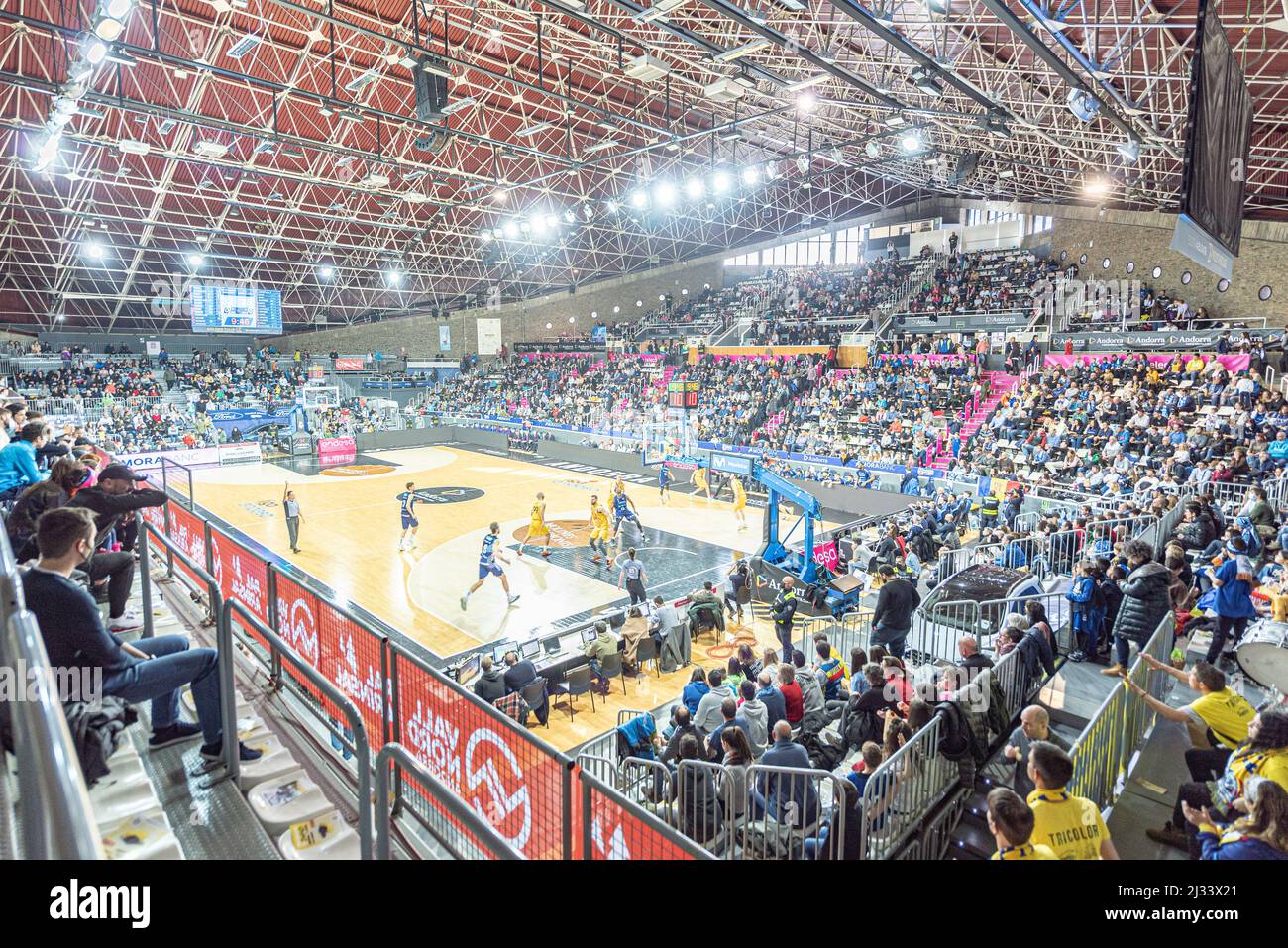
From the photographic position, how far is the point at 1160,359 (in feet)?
70.6

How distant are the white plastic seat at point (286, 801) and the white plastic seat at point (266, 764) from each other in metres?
0.04

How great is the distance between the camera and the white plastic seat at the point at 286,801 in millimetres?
3723

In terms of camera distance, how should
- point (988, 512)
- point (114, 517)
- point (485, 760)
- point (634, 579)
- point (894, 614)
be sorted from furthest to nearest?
1. point (988, 512)
2. point (634, 579)
3. point (894, 614)
4. point (114, 517)
5. point (485, 760)

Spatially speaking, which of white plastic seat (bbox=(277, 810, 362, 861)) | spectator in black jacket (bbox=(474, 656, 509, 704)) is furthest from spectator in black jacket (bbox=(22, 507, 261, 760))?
spectator in black jacket (bbox=(474, 656, 509, 704))

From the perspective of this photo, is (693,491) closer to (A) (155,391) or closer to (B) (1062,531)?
(B) (1062,531)

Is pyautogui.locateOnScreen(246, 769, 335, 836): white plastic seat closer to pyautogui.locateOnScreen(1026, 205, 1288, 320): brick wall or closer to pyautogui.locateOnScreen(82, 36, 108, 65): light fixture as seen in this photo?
pyautogui.locateOnScreen(82, 36, 108, 65): light fixture

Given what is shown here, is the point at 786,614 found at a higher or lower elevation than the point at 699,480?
lower

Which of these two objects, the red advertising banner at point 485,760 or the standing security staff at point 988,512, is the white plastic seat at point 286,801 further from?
the standing security staff at point 988,512

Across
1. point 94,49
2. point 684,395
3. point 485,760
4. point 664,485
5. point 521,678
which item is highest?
point 94,49

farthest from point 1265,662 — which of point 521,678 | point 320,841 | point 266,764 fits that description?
point 521,678

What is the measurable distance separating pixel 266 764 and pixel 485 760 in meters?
1.37

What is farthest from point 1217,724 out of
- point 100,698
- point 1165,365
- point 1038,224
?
point 1038,224

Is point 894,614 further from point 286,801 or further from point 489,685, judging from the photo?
point 286,801
